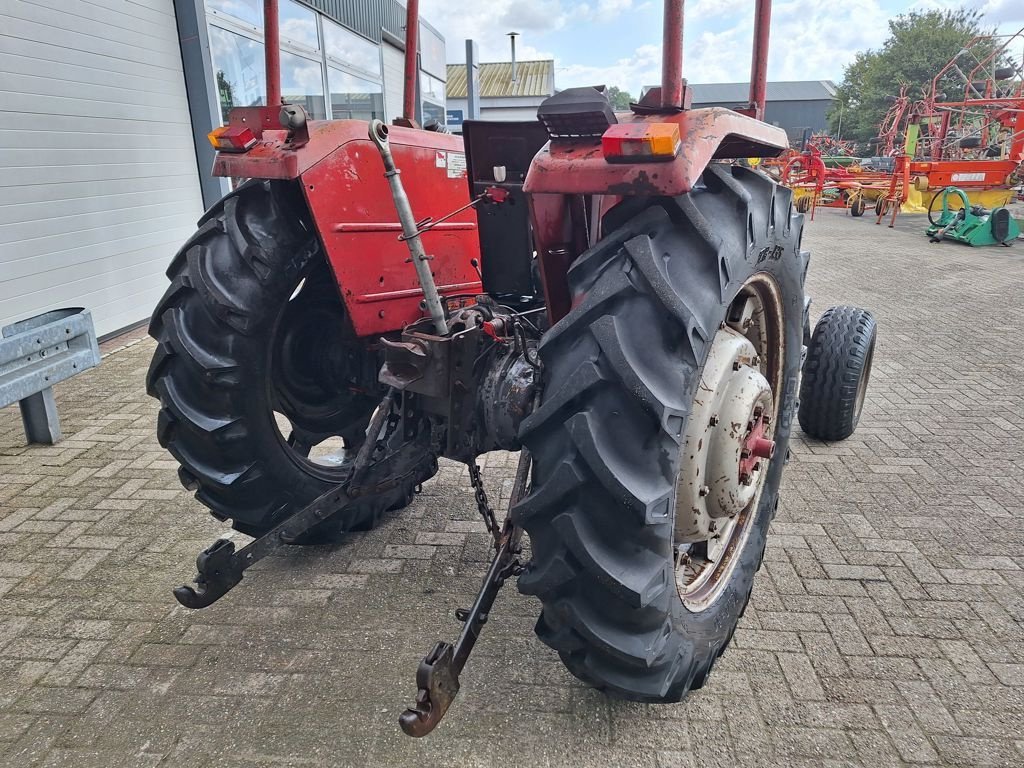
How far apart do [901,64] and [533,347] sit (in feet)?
187

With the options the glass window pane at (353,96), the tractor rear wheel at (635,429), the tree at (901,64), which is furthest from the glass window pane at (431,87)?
the tree at (901,64)

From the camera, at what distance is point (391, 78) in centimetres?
1459

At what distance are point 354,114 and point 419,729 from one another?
1220 cm

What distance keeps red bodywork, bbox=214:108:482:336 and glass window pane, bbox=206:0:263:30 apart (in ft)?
21.3

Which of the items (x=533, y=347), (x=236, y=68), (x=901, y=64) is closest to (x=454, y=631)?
(x=533, y=347)

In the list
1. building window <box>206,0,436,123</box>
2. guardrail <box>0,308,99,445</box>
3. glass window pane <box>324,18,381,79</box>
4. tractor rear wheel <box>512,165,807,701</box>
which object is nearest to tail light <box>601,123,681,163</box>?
tractor rear wheel <box>512,165,807,701</box>

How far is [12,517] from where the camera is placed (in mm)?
3438

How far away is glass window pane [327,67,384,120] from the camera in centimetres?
1112

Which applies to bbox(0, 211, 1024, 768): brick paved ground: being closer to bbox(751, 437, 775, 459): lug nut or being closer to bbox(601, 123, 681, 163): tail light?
bbox(751, 437, 775, 459): lug nut

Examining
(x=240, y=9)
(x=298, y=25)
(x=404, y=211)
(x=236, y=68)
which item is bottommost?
(x=404, y=211)

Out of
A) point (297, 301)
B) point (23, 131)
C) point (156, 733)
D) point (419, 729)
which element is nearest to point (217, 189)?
point (23, 131)

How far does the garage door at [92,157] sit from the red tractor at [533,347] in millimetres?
4328

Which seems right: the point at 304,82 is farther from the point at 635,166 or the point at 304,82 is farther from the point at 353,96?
the point at 635,166

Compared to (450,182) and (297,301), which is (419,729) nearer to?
(297,301)
